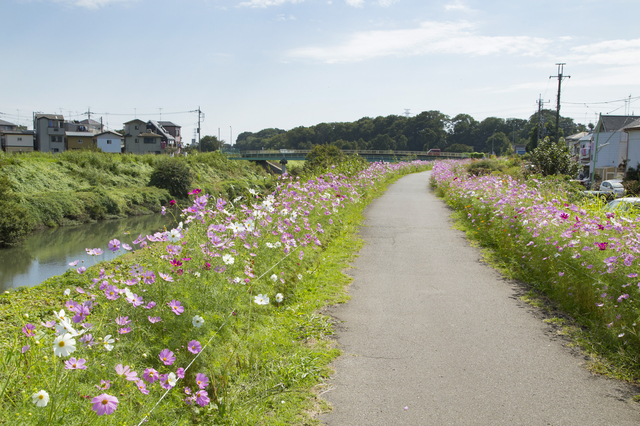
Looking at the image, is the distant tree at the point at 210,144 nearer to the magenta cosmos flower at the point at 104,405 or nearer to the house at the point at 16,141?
the house at the point at 16,141

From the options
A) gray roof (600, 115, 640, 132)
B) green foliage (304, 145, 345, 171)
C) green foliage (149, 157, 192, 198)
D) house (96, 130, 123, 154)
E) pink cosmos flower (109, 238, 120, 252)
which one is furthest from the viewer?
house (96, 130, 123, 154)

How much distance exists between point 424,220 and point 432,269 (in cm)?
521

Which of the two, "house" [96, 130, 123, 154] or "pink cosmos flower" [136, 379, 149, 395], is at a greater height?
"house" [96, 130, 123, 154]

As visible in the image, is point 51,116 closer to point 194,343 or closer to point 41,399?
point 194,343

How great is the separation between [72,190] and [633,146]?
125 feet

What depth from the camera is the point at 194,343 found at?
2.84m

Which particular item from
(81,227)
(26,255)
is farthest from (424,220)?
(81,227)

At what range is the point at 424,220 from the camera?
12055 millimetres

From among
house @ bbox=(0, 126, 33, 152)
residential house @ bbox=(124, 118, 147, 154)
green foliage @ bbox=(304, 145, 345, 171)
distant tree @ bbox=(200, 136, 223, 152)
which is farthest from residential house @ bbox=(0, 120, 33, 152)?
green foliage @ bbox=(304, 145, 345, 171)

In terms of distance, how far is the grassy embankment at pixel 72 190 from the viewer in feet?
67.4

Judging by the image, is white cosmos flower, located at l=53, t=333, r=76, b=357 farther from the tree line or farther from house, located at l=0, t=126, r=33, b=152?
the tree line

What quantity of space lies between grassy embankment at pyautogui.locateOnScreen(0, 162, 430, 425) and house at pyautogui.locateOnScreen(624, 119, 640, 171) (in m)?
33.4

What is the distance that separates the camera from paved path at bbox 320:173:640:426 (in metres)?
3.07

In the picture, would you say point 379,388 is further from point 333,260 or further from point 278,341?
point 333,260
